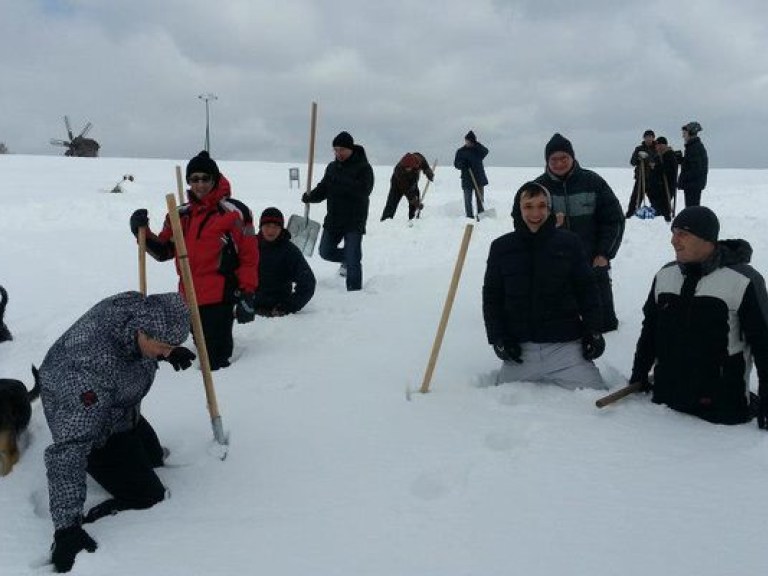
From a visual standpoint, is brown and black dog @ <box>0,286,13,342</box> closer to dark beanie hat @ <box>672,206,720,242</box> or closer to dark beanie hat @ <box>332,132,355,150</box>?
dark beanie hat @ <box>332,132,355,150</box>

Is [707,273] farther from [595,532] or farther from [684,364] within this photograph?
[595,532]

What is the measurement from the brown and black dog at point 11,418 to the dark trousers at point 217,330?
53.2 inches

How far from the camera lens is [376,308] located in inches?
247

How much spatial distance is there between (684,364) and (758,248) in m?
6.02

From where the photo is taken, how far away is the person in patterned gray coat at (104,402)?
8.04ft

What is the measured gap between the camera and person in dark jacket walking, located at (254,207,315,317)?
599 centimetres

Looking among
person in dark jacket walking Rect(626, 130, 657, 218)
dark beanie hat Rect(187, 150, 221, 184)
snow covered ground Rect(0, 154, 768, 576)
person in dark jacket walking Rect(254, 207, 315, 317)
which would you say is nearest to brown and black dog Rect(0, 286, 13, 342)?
snow covered ground Rect(0, 154, 768, 576)

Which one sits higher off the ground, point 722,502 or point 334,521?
point 722,502

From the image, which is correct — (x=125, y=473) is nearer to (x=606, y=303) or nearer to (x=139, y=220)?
(x=139, y=220)

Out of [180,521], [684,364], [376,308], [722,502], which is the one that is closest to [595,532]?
[722,502]

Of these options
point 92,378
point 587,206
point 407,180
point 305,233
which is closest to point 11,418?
point 92,378

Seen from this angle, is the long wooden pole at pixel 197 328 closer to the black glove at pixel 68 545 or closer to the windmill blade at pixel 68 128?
the black glove at pixel 68 545

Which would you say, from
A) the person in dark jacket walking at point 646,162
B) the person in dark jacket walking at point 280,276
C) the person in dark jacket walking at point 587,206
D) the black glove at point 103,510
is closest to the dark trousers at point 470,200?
the person in dark jacket walking at point 646,162

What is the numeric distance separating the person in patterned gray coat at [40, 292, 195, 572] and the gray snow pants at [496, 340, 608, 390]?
2035mm
